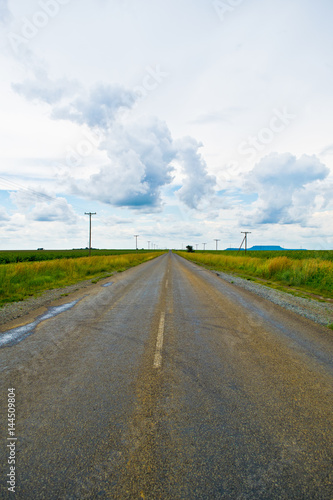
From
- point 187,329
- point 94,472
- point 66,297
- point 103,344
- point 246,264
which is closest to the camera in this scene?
point 94,472

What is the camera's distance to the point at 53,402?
129 inches

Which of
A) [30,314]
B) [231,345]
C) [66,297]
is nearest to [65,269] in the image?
[66,297]

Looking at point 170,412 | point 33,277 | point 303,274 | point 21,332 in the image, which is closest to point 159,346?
point 170,412

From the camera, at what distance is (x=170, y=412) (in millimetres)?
3057

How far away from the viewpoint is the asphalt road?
215cm

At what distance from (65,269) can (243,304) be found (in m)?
14.6

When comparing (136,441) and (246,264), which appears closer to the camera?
(136,441)

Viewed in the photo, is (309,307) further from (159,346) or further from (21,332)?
(21,332)

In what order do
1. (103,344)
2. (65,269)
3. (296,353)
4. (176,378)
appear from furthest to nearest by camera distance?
1. (65,269)
2. (103,344)
3. (296,353)
4. (176,378)

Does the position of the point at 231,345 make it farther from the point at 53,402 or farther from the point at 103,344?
the point at 53,402

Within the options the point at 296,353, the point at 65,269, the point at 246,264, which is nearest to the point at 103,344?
the point at 296,353

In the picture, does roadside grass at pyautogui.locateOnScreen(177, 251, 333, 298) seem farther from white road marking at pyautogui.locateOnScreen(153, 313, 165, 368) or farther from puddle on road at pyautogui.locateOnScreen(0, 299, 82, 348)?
puddle on road at pyautogui.locateOnScreen(0, 299, 82, 348)

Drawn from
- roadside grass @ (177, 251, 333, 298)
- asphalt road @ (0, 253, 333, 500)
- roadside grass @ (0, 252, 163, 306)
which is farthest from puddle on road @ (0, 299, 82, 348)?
roadside grass @ (177, 251, 333, 298)

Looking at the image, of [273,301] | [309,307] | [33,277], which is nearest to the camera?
[309,307]
